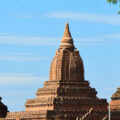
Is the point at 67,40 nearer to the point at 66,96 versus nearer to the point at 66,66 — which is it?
the point at 66,66

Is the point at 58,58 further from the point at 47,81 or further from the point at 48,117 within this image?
the point at 48,117

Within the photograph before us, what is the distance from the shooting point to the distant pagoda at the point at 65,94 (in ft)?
273

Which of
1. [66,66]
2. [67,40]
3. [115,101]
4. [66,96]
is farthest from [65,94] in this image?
[115,101]

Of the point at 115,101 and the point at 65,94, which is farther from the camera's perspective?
the point at 115,101

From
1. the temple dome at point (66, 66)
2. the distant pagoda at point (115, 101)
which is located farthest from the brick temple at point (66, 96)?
the distant pagoda at point (115, 101)

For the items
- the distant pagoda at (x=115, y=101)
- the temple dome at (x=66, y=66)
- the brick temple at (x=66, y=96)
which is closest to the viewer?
the brick temple at (x=66, y=96)

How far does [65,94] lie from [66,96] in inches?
16.3

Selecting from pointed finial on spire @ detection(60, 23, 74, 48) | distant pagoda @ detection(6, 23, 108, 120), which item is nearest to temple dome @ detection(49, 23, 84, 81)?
distant pagoda @ detection(6, 23, 108, 120)

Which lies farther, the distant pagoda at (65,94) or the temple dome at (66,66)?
the temple dome at (66,66)

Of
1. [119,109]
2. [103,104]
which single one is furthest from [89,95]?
[119,109]

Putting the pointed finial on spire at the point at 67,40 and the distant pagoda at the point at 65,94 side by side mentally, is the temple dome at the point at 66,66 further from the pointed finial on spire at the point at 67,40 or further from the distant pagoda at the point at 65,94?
the pointed finial on spire at the point at 67,40

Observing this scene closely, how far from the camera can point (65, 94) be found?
86875 millimetres

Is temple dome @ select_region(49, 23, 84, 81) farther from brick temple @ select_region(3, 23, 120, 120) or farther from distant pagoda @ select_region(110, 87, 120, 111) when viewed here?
distant pagoda @ select_region(110, 87, 120, 111)

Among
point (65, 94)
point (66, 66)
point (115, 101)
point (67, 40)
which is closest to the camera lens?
point (65, 94)
